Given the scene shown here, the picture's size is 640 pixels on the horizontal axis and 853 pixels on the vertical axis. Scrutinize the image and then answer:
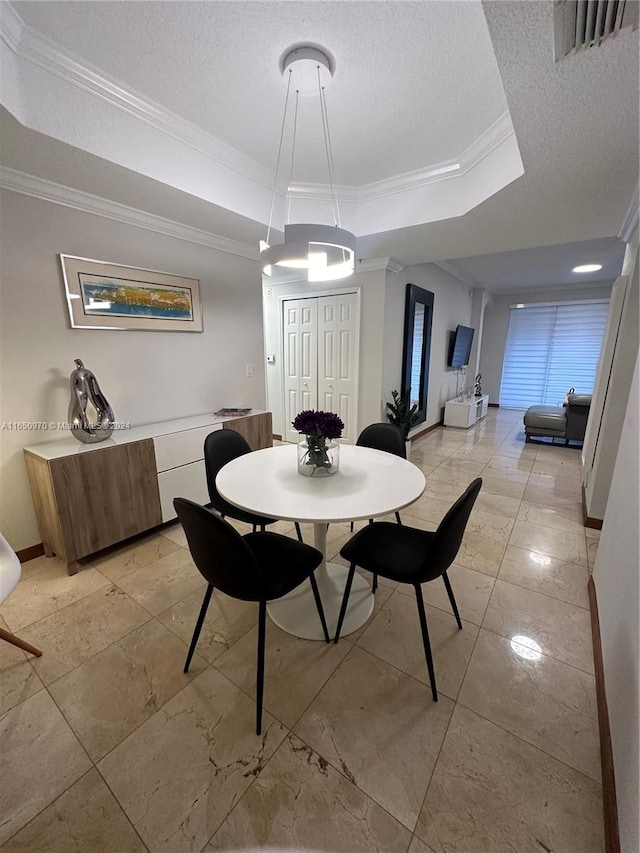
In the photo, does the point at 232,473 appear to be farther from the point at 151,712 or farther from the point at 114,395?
the point at 114,395

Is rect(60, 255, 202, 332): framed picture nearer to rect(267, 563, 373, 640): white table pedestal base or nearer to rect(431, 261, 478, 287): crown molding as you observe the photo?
rect(267, 563, 373, 640): white table pedestal base

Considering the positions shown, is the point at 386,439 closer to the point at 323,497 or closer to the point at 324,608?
the point at 323,497

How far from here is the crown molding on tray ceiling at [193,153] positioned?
59.4 inches

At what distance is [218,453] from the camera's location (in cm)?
209

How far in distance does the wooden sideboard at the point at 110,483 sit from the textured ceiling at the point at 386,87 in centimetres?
162

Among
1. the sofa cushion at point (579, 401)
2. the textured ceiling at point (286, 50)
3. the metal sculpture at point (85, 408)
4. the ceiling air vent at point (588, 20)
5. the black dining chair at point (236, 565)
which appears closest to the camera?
the ceiling air vent at point (588, 20)

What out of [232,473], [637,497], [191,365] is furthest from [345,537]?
[191,365]

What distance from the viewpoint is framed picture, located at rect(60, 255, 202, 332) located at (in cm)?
224

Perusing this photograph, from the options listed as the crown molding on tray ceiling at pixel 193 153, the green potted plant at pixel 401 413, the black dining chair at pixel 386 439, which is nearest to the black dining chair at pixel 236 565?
the black dining chair at pixel 386 439

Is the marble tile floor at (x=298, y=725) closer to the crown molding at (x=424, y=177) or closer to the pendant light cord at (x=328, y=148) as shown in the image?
the pendant light cord at (x=328, y=148)

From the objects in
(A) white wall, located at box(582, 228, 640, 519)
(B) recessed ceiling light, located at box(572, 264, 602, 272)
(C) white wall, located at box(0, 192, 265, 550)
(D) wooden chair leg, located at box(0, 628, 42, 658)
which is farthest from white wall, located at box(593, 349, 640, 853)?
(B) recessed ceiling light, located at box(572, 264, 602, 272)

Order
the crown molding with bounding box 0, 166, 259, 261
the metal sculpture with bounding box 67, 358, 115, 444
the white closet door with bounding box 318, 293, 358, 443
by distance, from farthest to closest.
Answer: the white closet door with bounding box 318, 293, 358, 443 < the metal sculpture with bounding box 67, 358, 115, 444 < the crown molding with bounding box 0, 166, 259, 261

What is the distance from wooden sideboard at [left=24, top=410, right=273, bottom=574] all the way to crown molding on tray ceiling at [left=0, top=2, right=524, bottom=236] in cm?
166

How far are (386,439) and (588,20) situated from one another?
6.28ft
